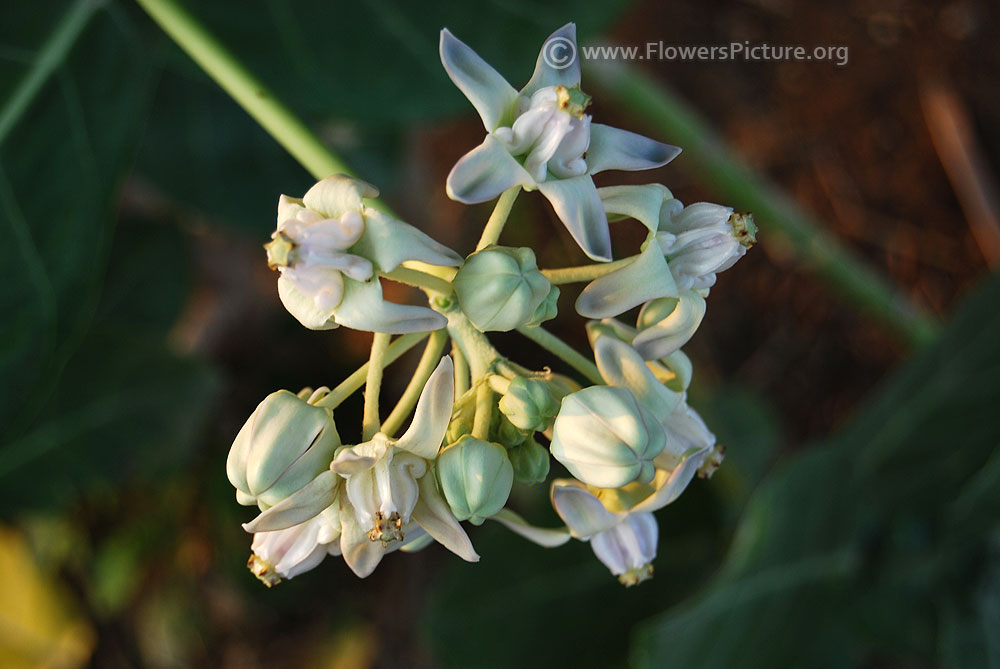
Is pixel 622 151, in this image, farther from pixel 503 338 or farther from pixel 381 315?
pixel 503 338

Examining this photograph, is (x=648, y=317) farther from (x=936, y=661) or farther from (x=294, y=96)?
(x=936, y=661)

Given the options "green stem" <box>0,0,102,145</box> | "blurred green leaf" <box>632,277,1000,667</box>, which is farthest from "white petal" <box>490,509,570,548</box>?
"green stem" <box>0,0,102,145</box>

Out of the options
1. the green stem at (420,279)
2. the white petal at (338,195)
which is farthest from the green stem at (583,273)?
the white petal at (338,195)

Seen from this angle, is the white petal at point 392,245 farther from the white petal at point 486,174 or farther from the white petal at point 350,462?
the white petal at point 350,462

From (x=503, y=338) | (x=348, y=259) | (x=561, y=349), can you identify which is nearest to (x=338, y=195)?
(x=348, y=259)

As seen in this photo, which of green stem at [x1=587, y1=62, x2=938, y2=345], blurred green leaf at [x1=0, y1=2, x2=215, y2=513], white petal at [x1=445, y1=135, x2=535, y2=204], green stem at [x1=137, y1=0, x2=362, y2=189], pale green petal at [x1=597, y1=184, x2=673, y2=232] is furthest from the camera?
green stem at [x1=587, y1=62, x2=938, y2=345]

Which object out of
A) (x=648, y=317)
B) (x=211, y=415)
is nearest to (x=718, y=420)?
(x=211, y=415)

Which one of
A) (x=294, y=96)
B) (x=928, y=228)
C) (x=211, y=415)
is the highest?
(x=294, y=96)

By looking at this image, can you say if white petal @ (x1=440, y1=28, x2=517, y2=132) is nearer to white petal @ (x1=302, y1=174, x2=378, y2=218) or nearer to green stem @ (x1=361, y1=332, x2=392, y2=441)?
white petal @ (x1=302, y1=174, x2=378, y2=218)

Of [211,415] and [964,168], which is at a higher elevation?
[211,415]
